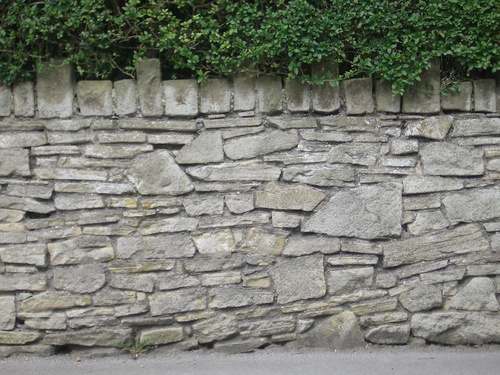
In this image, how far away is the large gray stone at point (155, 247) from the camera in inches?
161

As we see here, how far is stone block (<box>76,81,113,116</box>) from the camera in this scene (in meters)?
4.07

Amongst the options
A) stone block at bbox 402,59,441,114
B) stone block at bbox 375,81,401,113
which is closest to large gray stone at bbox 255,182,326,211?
stone block at bbox 375,81,401,113

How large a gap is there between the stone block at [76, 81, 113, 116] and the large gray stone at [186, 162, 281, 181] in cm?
66

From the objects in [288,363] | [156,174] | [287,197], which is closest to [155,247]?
[156,174]

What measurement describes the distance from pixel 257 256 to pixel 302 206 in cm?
43

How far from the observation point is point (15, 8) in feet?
12.9

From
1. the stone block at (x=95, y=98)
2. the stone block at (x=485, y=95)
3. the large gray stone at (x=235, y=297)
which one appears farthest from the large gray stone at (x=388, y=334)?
the stone block at (x=95, y=98)

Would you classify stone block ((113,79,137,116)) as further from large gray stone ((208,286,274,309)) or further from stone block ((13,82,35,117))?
large gray stone ((208,286,274,309))

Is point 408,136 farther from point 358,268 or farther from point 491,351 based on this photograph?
point 491,351

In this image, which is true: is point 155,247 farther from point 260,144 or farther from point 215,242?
point 260,144

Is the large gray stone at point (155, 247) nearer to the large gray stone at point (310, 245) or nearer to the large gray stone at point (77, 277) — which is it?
the large gray stone at point (77, 277)

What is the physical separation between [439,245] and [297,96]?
1334 mm

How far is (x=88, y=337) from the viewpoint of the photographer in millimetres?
4129

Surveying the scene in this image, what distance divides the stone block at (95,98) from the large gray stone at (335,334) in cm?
193
